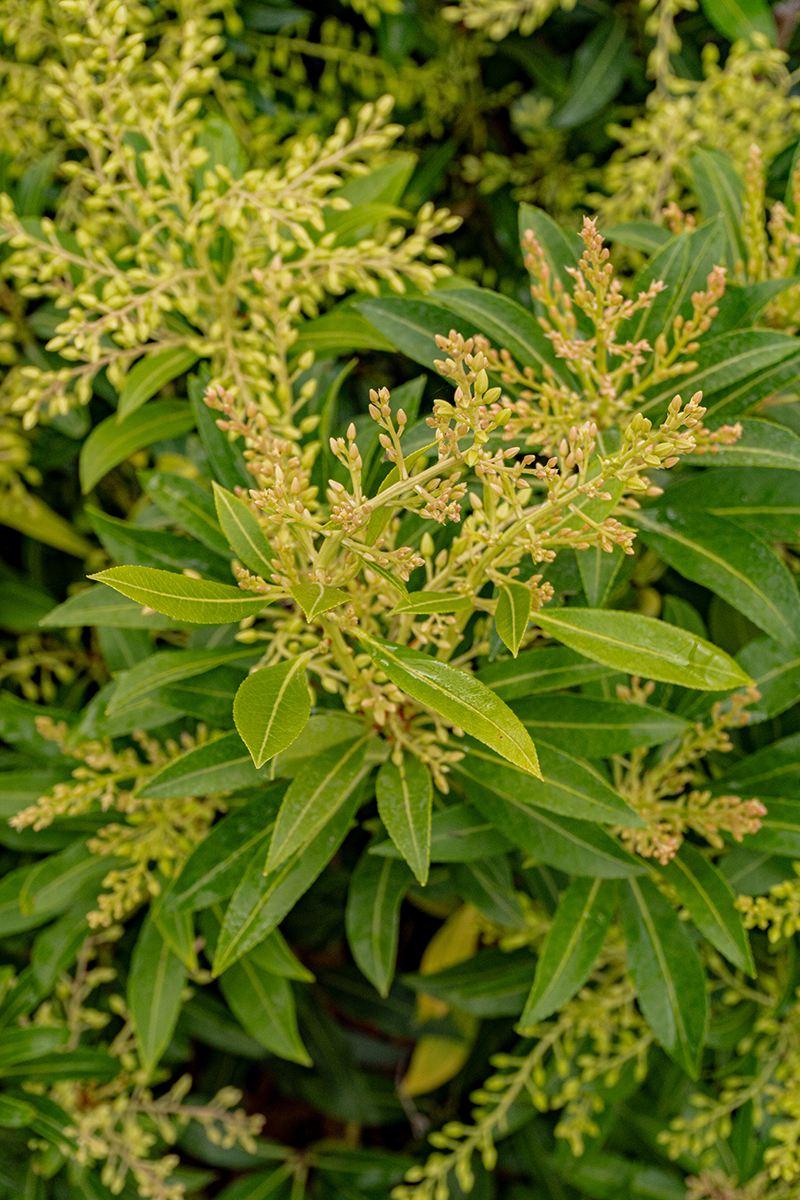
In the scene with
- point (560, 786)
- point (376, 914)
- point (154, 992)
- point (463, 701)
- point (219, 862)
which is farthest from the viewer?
point (154, 992)

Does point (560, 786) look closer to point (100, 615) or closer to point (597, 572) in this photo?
point (597, 572)

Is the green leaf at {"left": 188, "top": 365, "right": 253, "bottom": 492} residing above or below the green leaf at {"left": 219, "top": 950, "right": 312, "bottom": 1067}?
above

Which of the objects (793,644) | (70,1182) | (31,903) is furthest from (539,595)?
(70,1182)

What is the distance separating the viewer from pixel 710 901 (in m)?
1.08

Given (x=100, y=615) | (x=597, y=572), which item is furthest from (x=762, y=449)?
(x=100, y=615)

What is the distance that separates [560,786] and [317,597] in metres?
0.36

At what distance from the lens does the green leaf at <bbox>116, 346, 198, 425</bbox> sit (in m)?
1.18

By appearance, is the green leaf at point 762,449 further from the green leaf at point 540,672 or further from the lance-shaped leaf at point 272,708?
the lance-shaped leaf at point 272,708

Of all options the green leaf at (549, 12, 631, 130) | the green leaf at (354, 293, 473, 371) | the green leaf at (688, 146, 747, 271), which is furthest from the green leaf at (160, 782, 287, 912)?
the green leaf at (549, 12, 631, 130)

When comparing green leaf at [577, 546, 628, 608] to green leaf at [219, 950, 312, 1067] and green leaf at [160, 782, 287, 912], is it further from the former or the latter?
green leaf at [219, 950, 312, 1067]

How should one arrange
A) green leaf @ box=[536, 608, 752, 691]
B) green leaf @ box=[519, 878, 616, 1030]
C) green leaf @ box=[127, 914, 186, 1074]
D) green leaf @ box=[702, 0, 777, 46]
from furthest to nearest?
green leaf @ box=[702, 0, 777, 46] < green leaf @ box=[127, 914, 186, 1074] < green leaf @ box=[519, 878, 616, 1030] < green leaf @ box=[536, 608, 752, 691]

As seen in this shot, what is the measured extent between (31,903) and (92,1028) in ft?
1.68

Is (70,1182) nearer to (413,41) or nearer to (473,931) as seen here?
(473,931)

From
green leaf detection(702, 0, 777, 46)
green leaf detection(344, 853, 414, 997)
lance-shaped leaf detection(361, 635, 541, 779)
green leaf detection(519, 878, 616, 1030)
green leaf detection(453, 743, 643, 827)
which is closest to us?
lance-shaped leaf detection(361, 635, 541, 779)
